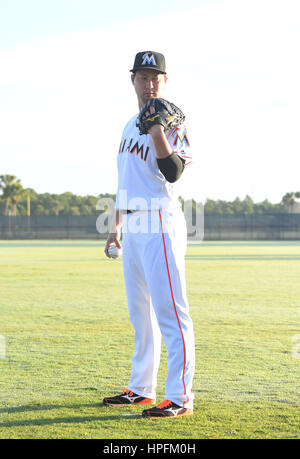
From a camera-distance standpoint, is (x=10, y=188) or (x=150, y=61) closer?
(x=150, y=61)

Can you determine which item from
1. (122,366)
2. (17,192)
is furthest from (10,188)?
(122,366)

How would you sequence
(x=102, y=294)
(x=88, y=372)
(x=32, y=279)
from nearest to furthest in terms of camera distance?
(x=88, y=372), (x=102, y=294), (x=32, y=279)

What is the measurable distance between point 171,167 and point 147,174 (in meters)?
0.25

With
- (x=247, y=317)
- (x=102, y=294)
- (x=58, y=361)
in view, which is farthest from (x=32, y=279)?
(x=58, y=361)

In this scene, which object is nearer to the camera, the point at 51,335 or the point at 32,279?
the point at 51,335

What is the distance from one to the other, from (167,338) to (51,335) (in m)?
3.45

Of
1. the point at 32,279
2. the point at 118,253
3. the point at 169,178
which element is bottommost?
the point at 32,279

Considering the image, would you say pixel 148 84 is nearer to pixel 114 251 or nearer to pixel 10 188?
pixel 114 251

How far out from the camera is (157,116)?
368 centimetres

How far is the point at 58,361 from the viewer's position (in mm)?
5676

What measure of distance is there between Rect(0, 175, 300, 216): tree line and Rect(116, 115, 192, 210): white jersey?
87.7m

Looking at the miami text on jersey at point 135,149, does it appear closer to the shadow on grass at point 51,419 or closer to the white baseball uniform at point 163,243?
the white baseball uniform at point 163,243

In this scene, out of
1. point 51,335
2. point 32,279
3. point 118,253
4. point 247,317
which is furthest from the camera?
point 32,279
